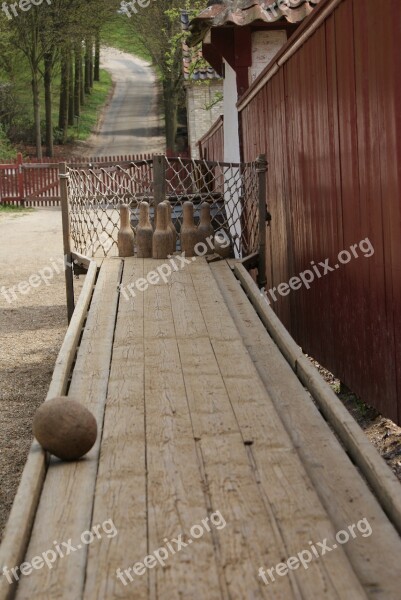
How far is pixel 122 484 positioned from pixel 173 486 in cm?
19

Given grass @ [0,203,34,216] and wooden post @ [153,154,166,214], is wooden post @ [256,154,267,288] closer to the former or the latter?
wooden post @ [153,154,166,214]

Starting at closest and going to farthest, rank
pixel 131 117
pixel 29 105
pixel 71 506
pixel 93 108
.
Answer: pixel 71 506 → pixel 29 105 → pixel 131 117 → pixel 93 108

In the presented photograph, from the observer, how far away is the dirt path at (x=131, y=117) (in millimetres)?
41472

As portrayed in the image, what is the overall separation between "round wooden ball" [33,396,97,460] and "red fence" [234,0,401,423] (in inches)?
75.1

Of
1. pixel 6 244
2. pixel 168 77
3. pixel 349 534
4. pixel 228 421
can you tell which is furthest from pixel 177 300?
pixel 168 77

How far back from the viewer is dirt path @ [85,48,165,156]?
1633 inches

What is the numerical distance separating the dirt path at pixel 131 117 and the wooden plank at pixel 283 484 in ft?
116

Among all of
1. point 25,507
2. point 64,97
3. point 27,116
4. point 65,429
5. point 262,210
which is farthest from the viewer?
point 27,116

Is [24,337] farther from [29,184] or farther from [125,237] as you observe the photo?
[29,184]

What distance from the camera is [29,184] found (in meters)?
29.9

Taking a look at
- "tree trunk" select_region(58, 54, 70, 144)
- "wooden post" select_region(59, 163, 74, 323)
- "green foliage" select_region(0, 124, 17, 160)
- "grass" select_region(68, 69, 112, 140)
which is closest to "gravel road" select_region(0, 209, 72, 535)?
"wooden post" select_region(59, 163, 74, 323)

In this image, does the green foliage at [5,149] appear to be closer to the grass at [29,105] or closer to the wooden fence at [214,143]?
A: the grass at [29,105]

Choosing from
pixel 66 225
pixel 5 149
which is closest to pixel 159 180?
pixel 66 225

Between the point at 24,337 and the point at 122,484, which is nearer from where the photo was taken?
the point at 122,484
